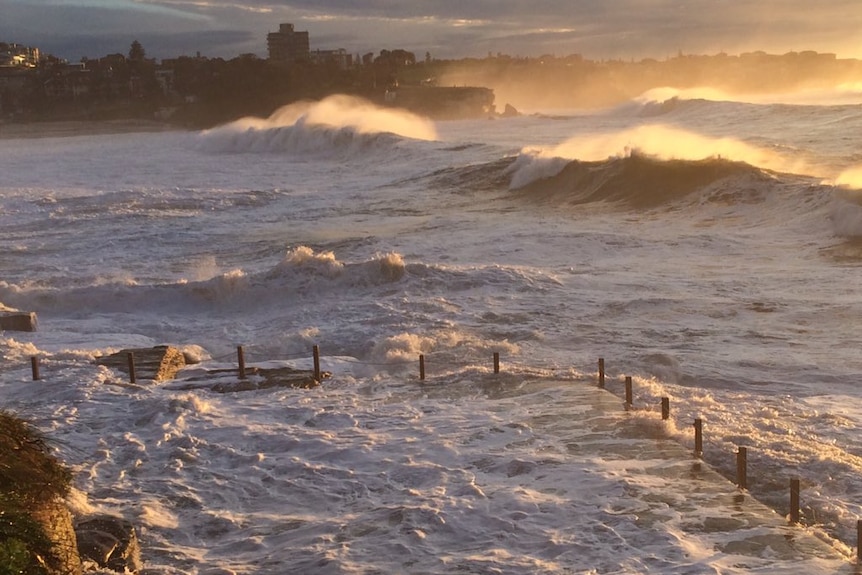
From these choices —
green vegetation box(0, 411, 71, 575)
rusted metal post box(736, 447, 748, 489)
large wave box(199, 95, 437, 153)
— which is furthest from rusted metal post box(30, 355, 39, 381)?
large wave box(199, 95, 437, 153)

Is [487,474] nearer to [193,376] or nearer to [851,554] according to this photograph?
[851,554]

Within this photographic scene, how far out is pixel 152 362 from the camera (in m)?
12.0

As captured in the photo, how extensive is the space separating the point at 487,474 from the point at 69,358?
22.2 ft

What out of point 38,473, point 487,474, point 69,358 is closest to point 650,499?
point 487,474

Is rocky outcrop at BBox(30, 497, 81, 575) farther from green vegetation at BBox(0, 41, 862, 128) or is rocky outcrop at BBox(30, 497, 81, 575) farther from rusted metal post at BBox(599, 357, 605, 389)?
green vegetation at BBox(0, 41, 862, 128)

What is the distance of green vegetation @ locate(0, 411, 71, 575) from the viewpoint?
15.7 feet

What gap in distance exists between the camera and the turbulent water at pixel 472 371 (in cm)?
715

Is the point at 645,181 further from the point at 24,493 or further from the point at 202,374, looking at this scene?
the point at 24,493

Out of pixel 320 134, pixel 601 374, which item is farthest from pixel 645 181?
pixel 320 134

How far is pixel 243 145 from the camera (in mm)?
64312

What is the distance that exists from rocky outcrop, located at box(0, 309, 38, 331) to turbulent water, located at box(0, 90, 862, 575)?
0.55m

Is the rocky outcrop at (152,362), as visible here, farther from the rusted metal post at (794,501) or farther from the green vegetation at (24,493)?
the rusted metal post at (794,501)

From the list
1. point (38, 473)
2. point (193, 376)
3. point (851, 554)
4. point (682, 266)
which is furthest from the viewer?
point (682, 266)

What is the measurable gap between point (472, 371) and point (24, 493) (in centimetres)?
649
